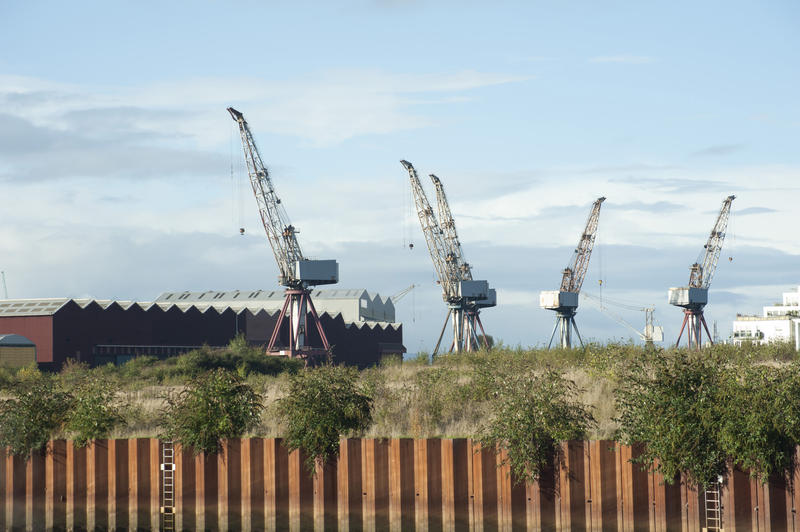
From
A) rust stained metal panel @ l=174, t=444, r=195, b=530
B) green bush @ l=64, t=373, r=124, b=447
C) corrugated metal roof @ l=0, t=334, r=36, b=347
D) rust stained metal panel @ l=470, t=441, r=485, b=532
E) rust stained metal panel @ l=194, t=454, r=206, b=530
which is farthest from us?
corrugated metal roof @ l=0, t=334, r=36, b=347

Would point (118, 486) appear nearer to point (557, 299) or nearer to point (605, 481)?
point (605, 481)

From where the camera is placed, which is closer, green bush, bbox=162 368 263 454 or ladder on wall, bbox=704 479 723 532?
ladder on wall, bbox=704 479 723 532

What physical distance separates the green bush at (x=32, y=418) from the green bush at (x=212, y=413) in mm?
4647

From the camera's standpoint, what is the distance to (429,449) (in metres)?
27.2

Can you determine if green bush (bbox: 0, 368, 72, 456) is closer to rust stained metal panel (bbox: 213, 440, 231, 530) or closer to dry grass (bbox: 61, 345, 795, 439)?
dry grass (bbox: 61, 345, 795, 439)

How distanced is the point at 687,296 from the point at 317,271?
65.1 metres

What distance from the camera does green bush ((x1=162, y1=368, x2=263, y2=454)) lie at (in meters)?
30.0

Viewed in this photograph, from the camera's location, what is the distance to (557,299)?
5714 inches

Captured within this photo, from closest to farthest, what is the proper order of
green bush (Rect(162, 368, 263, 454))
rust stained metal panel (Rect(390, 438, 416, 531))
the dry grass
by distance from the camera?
1. rust stained metal panel (Rect(390, 438, 416, 531))
2. green bush (Rect(162, 368, 263, 454))
3. the dry grass

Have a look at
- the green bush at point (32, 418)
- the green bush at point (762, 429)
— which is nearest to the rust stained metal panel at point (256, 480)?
the green bush at point (32, 418)

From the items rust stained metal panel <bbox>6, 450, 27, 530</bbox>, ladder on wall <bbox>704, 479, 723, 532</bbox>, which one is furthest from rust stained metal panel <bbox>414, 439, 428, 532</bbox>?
rust stained metal panel <bbox>6, 450, 27, 530</bbox>

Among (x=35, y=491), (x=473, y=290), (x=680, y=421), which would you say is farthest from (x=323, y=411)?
(x=473, y=290)

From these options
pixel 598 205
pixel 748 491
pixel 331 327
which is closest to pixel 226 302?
pixel 331 327

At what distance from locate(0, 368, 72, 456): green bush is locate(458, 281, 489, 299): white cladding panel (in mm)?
105490
